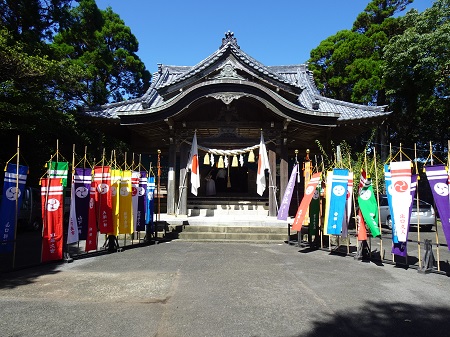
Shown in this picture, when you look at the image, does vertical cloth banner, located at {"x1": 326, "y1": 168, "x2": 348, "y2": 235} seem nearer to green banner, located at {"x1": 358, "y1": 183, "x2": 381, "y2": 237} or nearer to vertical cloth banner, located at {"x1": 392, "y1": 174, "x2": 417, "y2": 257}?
green banner, located at {"x1": 358, "y1": 183, "x2": 381, "y2": 237}

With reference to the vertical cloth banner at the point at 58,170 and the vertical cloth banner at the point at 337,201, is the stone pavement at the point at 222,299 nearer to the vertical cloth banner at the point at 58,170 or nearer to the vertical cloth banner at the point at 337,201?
the vertical cloth banner at the point at 337,201

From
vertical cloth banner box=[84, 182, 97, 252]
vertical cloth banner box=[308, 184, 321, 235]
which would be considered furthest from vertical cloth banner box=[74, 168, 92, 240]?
vertical cloth banner box=[308, 184, 321, 235]

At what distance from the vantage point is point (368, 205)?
744 centimetres

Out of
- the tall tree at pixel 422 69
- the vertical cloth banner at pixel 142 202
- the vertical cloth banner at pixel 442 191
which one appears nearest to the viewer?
the vertical cloth banner at pixel 442 191

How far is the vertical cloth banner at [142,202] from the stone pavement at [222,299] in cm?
229

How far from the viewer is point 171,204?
12984 mm

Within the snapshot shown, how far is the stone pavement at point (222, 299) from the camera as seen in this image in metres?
3.87

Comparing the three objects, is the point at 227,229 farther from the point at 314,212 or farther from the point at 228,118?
the point at 228,118

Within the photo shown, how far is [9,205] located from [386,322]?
23.4 ft

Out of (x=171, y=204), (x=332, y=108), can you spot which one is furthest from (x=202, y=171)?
(x=332, y=108)

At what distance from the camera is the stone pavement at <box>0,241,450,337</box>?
3873 millimetres

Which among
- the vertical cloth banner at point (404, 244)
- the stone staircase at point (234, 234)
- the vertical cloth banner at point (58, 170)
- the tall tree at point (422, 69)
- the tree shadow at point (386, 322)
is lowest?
the tree shadow at point (386, 322)

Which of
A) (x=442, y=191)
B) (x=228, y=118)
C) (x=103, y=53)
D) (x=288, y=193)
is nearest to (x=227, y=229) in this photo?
(x=288, y=193)

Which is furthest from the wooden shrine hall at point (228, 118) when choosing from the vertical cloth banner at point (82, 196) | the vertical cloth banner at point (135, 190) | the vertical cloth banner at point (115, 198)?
the vertical cloth banner at point (82, 196)
